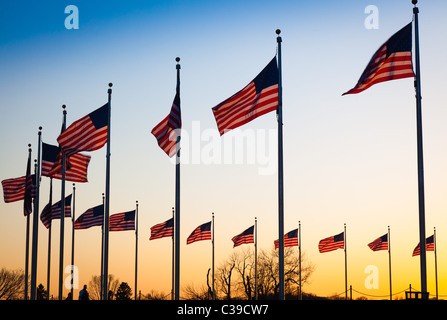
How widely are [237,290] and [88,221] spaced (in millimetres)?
61110

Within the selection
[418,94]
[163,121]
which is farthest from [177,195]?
[418,94]

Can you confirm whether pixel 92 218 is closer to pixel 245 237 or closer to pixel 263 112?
pixel 245 237

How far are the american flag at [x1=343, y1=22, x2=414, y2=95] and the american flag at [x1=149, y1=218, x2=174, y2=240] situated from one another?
3024 cm

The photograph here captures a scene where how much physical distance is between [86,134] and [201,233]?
23.1m

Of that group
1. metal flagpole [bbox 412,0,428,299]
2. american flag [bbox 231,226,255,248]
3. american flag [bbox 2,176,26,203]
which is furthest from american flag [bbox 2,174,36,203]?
metal flagpole [bbox 412,0,428,299]

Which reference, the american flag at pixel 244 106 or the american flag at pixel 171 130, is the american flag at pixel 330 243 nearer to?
the american flag at pixel 171 130

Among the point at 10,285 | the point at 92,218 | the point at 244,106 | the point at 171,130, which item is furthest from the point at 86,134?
the point at 10,285

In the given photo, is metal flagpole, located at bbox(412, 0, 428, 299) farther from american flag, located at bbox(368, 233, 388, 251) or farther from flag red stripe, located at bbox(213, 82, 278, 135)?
american flag, located at bbox(368, 233, 388, 251)

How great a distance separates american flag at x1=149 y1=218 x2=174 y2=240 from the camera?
52688 mm

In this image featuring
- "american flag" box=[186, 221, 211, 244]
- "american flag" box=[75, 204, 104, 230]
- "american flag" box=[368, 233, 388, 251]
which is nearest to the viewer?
"american flag" box=[75, 204, 104, 230]

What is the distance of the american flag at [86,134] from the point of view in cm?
3188

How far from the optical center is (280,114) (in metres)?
27.2

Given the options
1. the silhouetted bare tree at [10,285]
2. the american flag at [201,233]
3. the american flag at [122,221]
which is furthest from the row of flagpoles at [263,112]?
→ the silhouetted bare tree at [10,285]

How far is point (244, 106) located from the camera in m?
26.0
